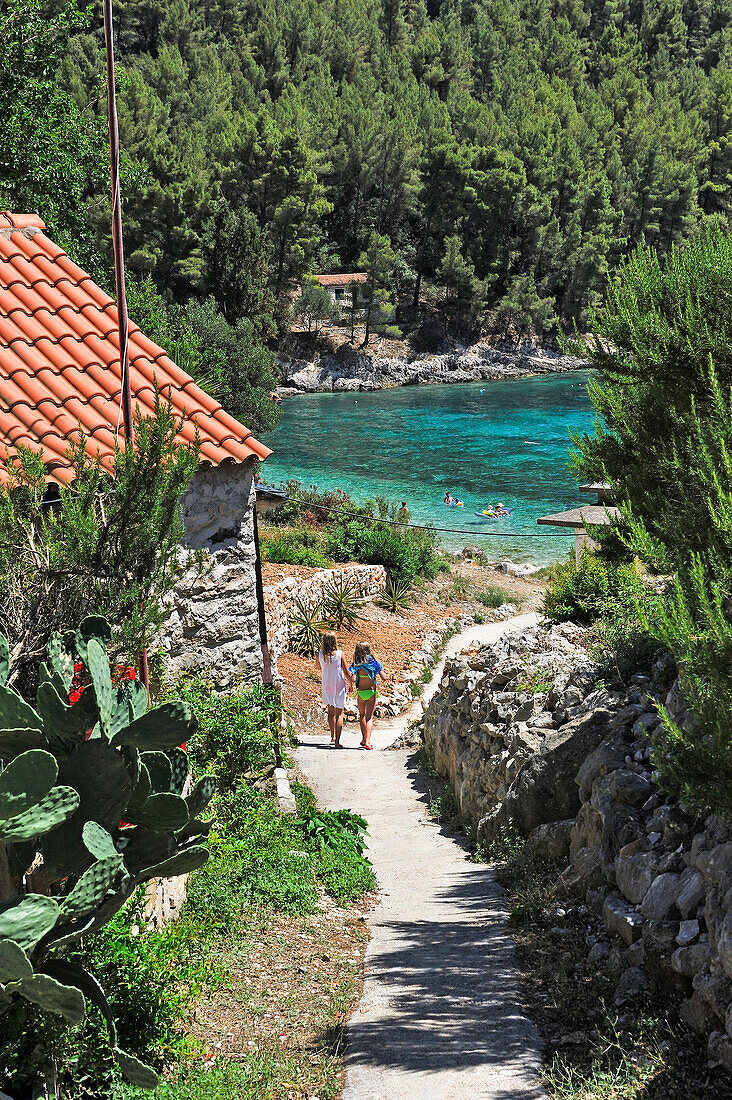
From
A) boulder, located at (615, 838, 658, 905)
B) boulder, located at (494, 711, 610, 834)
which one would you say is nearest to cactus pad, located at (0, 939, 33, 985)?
boulder, located at (615, 838, 658, 905)

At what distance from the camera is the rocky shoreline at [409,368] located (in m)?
64.9

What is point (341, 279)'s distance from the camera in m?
71.8

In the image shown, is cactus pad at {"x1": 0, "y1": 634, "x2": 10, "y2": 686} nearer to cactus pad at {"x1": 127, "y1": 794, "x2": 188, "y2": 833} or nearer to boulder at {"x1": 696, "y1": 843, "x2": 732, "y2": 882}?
cactus pad at {"x1": 127, "y1": 794, "x2": 188, "y2": 833}

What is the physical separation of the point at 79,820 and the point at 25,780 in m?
0.56

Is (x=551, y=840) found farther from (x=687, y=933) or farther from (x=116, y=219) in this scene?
(x=116, y=219)

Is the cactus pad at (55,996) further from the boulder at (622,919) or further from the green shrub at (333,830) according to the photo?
the green shrub at (333,830)

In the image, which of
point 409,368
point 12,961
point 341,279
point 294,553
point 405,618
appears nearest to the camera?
point 12,961

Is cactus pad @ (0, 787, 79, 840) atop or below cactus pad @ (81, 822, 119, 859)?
atop

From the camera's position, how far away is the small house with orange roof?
680 cm

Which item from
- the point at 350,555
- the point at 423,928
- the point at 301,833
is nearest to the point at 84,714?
the point at 423,928

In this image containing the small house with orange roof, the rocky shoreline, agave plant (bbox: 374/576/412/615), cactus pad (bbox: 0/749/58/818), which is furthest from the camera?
the rocky shoreline

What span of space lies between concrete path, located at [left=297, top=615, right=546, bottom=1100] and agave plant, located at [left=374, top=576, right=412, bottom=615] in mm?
10054

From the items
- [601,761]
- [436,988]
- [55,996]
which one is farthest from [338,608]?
[55,996]

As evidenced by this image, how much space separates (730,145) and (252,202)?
55.7m
